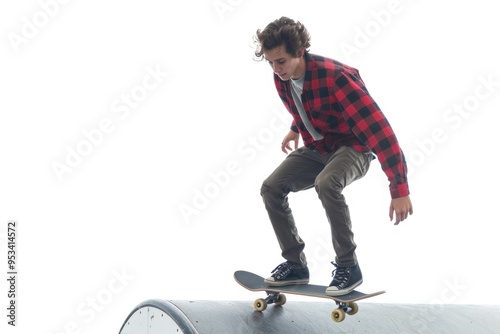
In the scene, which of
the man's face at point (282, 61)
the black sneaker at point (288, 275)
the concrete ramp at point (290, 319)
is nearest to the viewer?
the concrete ramp at point (290, 319)

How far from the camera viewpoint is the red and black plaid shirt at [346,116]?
2.83 metres

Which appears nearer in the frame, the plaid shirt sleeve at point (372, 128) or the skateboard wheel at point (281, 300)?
the plaid shirt sleeve at point (372, 128)

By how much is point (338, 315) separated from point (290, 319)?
0.23 metres

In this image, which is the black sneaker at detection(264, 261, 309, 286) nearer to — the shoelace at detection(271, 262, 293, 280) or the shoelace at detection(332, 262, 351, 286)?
the shoelace at detection(271, 262, 293, 280)

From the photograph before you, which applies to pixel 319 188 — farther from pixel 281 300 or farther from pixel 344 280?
pixel 281 300

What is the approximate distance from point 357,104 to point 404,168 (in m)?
0.31

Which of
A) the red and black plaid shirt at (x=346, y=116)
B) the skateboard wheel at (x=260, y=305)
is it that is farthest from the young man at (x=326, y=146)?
the skateboard wheel at (x=260, y=305)

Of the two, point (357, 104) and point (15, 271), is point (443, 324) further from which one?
point (15, 271)

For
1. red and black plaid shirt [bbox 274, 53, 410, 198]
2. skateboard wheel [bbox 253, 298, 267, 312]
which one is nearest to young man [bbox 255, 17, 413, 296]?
red and black plaid shirt [bbox 274, 53, 410, 198]

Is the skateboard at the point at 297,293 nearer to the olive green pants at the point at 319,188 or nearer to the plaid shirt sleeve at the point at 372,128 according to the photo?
the olive green pants at the point at 319,188

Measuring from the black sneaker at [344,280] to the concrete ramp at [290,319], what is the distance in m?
0.20

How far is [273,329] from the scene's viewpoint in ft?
9.11

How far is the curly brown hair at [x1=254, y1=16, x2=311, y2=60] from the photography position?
2.87 meters

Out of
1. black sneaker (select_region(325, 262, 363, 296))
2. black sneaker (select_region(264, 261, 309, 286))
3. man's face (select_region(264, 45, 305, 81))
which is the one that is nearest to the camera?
black sneaker (select_region(325, 262, 363, 296))
